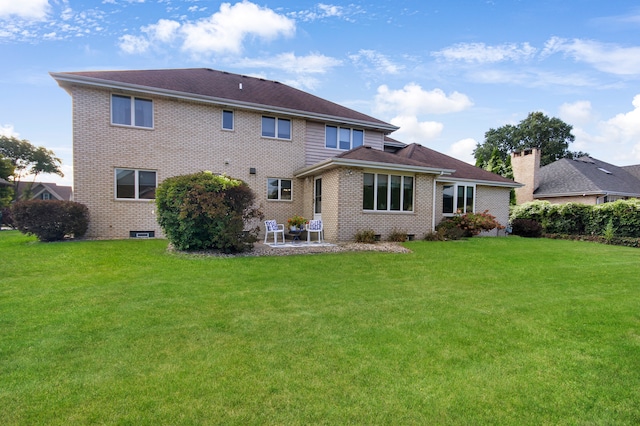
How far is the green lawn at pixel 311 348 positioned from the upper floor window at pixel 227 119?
912 cm

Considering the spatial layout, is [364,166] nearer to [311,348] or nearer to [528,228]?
[311,348]

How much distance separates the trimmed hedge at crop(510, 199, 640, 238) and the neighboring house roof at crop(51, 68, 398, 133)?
33.6ft

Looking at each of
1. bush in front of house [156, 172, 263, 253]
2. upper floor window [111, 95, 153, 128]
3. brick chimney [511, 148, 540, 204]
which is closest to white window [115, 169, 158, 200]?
upper floor window [111, 95, 153, 128]

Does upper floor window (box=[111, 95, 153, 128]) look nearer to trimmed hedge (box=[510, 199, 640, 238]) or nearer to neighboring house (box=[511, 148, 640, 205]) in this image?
trimmed hedge (box=[510, 199, 640, 238])

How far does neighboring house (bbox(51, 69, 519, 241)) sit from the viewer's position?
483 inches

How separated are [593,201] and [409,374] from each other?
86.4ft

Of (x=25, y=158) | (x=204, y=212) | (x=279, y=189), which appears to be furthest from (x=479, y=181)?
(x=25, y=158)

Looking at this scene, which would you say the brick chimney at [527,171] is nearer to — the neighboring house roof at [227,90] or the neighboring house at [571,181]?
the neighboring house at [571,181]

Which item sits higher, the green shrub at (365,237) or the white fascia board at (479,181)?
the white fascia board at (479,181)

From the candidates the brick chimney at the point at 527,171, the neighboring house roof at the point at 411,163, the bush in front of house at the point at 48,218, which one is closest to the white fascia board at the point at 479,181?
the neighboring house roof at the point at 411,163

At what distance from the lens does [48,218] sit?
10727mm

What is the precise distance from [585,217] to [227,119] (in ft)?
63.5

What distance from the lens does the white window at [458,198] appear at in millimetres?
16422

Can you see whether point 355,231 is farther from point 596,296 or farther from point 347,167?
point 596,296
